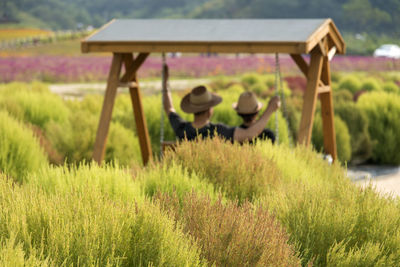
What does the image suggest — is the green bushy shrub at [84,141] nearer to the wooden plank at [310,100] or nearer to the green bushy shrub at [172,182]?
the wooden plank at [310,100]

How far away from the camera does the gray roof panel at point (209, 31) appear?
6309 millimetres

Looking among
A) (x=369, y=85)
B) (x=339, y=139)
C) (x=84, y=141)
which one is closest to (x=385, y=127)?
(x=339, y=139)

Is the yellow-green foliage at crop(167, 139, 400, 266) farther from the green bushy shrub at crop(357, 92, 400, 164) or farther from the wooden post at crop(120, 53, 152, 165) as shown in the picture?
the green bushy shrub at crop(357, 92, 400, 164)

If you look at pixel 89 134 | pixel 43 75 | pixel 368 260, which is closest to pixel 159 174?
pixel 368 260

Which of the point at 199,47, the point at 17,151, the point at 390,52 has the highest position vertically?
the point at 390,52

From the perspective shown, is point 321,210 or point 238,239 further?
point 321,210

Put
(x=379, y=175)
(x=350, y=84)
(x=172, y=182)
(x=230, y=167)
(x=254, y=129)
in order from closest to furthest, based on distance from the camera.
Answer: (x=172, y=182), (x=230, y=167), (x=254, y=129), (x=379, y=175), (x=350, y=84)

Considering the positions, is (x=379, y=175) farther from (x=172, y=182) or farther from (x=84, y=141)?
(x=172, y=182)

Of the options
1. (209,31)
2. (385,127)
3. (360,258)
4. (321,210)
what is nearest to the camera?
(360,258)

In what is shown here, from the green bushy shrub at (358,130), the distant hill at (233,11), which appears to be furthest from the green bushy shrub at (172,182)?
the distant hill at (233,11)

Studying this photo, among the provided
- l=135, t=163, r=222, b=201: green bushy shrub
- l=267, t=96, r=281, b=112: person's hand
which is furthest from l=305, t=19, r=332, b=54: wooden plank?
l=135, t=163, r=222, b=201: green bushy shrub

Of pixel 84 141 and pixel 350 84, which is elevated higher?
pixel 350 84

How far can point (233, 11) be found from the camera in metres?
111

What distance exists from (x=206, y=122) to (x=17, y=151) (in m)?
2.01
